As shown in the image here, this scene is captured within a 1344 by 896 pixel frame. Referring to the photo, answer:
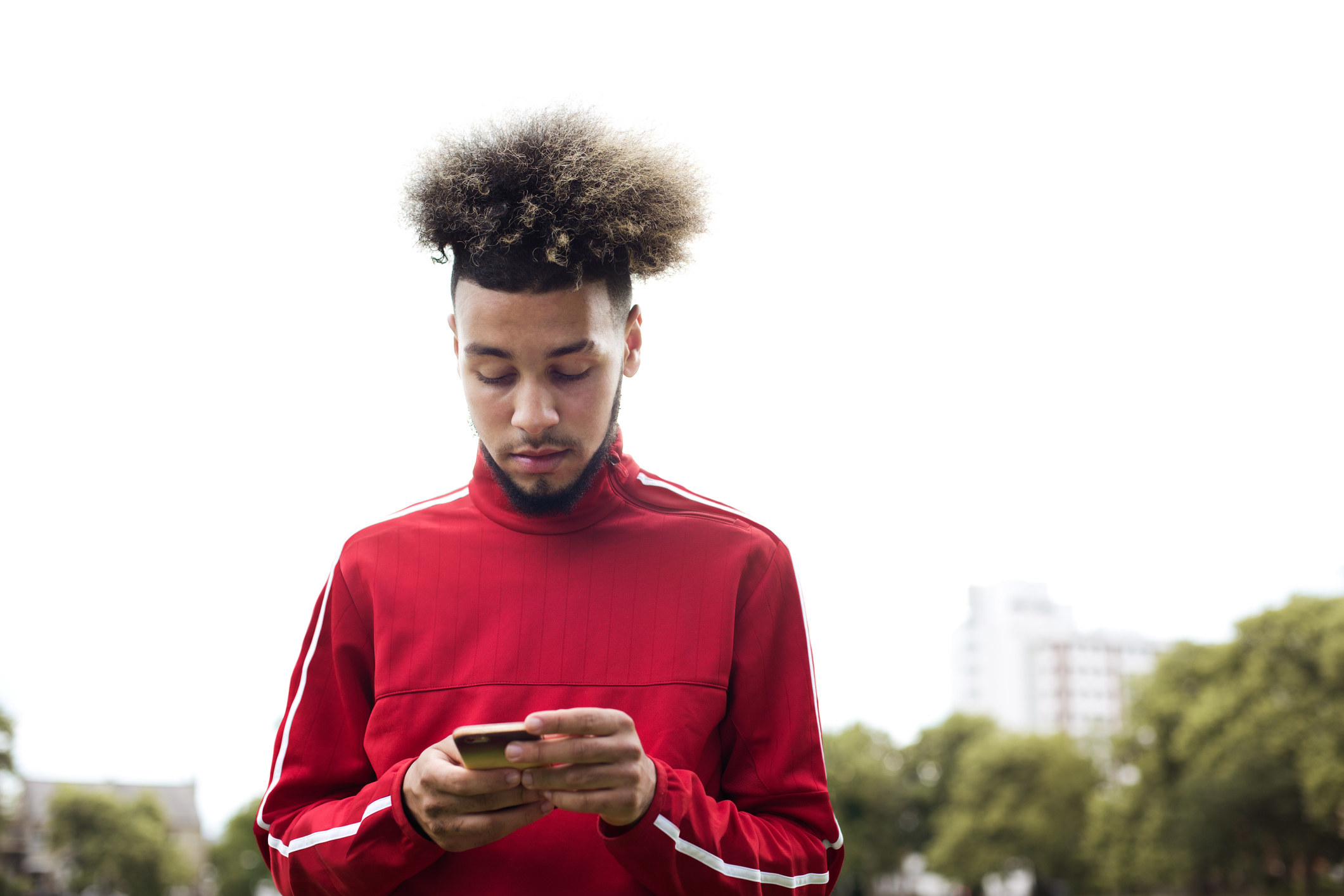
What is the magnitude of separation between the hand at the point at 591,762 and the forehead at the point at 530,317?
0.91 metres

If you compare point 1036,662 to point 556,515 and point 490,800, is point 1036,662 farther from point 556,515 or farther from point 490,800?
point 490,800

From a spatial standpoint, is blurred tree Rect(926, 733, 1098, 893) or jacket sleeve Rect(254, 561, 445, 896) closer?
jacket sleeve Rect(254, 561, 445, 896)

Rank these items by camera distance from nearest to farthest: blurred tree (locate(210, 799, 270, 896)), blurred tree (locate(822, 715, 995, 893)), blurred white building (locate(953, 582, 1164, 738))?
blurred tree (locate(822, 715, 995, 893)) < blurred tree (locate(210, 799, 270, 896)) < blurred white building (locate(953, 582, 1164, 738))

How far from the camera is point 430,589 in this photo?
2.66 meters

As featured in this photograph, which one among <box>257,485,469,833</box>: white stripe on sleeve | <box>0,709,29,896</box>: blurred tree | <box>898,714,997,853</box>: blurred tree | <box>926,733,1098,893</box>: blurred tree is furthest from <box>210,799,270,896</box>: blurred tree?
<box>257,485,469,833</box>: white stripe on sleeve

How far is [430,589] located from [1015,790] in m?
52.1

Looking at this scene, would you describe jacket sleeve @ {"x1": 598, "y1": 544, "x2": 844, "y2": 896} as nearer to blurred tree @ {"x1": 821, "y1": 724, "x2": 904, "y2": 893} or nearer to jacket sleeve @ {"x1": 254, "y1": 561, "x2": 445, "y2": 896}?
jacket sleeve @ {"x1": 254, "y1": 561, "x2": 445, "y2": 896}

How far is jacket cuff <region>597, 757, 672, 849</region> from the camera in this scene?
2.12 m

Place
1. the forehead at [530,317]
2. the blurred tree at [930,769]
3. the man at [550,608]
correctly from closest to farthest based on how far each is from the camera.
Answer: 1. the man at [550,608]
2. the forehead at [530,317]
3. the blurred tree at [930,769]

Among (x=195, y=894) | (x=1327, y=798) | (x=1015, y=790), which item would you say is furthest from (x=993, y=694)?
(x=1327, y=798)

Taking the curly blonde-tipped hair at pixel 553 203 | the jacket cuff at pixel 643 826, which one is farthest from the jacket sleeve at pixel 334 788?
the curly blonde-tipped hair at pixel 553 203

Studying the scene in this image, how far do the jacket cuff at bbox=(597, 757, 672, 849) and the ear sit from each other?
3.54 feet

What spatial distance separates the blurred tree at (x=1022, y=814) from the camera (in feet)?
159

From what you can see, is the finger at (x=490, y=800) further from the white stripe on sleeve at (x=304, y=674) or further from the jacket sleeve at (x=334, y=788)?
the white stripe on sleeve at (x=304, y=674)
